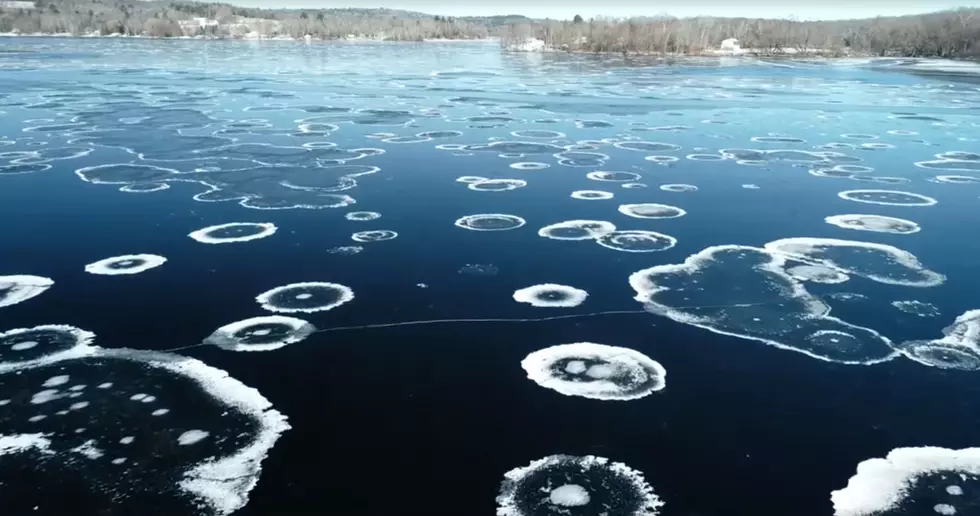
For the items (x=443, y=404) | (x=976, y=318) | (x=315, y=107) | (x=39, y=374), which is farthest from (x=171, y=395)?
(x=315, y=107)

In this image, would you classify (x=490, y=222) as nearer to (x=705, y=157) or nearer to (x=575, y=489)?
(x=575, y=489)

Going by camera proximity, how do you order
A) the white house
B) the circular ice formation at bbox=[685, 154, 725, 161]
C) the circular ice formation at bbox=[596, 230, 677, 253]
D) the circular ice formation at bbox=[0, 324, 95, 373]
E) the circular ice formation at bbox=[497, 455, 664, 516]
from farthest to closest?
the white house → the circular ice formation at bbox=[685, 154, 725, 161] → the circular ice formation at bbox=[596, 230, 677, 253] → the circular ice formation at bbox=[0, 324, 95, 373] → the circular ice formation at bbox=[497, 455, 664, 516]

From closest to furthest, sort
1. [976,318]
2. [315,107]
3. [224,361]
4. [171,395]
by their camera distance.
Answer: [171,395] → [224,361] → [976,318] → [315,107]

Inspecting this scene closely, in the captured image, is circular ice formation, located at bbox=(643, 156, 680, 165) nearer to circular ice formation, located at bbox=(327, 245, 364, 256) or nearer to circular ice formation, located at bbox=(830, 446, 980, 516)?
circular ice formation, located at bbox=(327, 245, 364, 256)

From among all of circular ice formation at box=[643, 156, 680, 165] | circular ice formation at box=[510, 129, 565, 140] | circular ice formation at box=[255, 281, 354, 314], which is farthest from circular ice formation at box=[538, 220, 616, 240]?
circular ice formation at box=[510, 129, 565, 140]

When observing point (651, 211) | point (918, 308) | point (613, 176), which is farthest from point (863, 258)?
point (613, 176)

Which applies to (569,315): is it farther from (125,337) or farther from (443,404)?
(125,337)

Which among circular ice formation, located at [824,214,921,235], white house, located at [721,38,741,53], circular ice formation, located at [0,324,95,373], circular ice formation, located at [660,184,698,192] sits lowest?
circular ice formation, located at [0,324,95,373]
